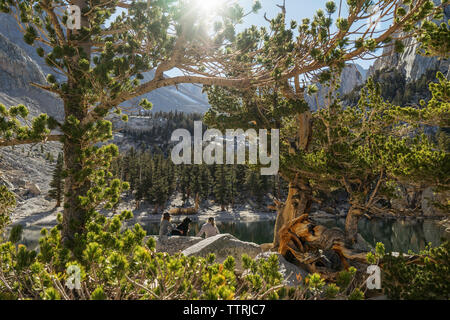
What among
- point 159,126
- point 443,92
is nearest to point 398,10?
point 443,92

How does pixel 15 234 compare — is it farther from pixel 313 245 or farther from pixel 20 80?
pixel 20 80

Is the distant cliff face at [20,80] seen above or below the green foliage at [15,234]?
above

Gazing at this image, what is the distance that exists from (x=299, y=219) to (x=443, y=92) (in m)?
4.99

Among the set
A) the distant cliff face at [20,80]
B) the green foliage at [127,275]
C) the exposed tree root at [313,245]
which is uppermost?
the distant cliff face at [20,80]

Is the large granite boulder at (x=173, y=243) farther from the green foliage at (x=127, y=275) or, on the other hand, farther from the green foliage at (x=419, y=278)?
the green foliage at (x=419, y=278)

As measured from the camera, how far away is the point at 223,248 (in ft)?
30.0

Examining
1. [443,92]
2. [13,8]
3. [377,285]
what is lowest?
[377,285]

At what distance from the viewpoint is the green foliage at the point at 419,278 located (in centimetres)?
408

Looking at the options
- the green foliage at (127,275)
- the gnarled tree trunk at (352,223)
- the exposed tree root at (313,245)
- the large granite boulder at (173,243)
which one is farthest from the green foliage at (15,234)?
the gnarled tree trunk at (352,223)

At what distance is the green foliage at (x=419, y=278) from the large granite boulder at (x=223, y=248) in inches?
202

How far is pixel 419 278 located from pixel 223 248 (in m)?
5.83

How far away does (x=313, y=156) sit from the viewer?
25.6 ft

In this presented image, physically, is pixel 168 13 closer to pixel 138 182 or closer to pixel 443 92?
pixel 443 92

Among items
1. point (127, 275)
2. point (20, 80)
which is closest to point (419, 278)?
point (127, 275)
